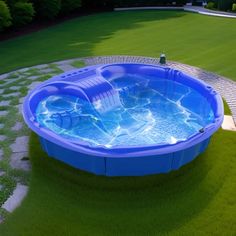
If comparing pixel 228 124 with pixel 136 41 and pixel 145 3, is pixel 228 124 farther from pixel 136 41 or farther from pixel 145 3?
pixel 145 3

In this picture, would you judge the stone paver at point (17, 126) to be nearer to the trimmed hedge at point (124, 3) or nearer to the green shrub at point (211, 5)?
the trimmed hedge at point (124, 3)

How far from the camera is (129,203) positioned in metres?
A: 4.50

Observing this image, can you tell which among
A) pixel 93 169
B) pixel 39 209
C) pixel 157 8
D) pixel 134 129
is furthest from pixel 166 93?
pixel 157 8

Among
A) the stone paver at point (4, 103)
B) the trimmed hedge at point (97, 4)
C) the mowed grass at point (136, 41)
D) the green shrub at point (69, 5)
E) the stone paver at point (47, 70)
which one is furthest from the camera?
the trimmed hedge at point (97, 4)

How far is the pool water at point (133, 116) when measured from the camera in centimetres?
628

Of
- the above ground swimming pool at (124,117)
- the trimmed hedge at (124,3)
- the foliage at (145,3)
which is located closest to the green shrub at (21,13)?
the trimmed hedge at (124,3)

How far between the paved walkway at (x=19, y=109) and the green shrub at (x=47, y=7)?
260 inches

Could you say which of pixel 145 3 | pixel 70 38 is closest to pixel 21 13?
pixel 70 38

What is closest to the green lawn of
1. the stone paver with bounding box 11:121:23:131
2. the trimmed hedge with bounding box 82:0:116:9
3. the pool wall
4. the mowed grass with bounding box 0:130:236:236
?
the mowed grass with bounding box 0:130:236:236

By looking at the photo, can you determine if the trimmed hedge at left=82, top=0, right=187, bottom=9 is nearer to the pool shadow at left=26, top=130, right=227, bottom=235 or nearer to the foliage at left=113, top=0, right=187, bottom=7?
the foliage at left=113, top=0, right=187, bottom=7

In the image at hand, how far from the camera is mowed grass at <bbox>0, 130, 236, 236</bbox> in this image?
4102mm

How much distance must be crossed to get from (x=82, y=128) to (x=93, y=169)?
182 cm

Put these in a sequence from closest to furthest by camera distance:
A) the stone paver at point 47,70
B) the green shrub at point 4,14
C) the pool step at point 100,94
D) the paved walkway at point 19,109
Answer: the paved walkway at point 19,109 < the pool step at point 100,94 < the stone paver at point 47,70 < the green shrub at point 4,14

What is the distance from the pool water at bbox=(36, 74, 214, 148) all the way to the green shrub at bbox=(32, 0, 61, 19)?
951 cm
